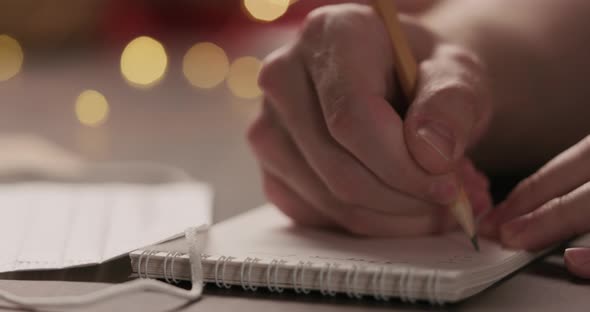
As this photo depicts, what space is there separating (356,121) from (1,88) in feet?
4.74

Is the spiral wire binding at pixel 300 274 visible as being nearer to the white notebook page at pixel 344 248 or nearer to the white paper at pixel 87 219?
the white notebook page at pixel 344 248

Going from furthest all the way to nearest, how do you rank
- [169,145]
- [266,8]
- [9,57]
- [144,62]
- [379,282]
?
1. [266,8]
2. [9,57]
3. [144,62]
4. [169,145]
5. [379,282]

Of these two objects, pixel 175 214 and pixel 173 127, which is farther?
pixel 173 127

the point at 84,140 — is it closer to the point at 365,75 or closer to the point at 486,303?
the point at 365,75

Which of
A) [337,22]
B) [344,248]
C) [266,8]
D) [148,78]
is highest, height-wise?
[337,22]

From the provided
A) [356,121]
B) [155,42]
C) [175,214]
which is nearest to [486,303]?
[356,121]

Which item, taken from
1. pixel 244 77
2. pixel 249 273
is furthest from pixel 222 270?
pixel 244 77

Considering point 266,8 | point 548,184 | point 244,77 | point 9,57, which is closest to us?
point 548,184

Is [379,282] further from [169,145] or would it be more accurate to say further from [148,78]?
[148,78]

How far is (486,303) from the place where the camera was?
520 mm

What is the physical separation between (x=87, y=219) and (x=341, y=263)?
0.27 meters

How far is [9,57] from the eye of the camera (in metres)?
A: 2.35

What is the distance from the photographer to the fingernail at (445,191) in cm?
60

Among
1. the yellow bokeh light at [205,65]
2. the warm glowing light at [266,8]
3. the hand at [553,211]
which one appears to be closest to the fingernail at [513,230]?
the hand at [553,211]
